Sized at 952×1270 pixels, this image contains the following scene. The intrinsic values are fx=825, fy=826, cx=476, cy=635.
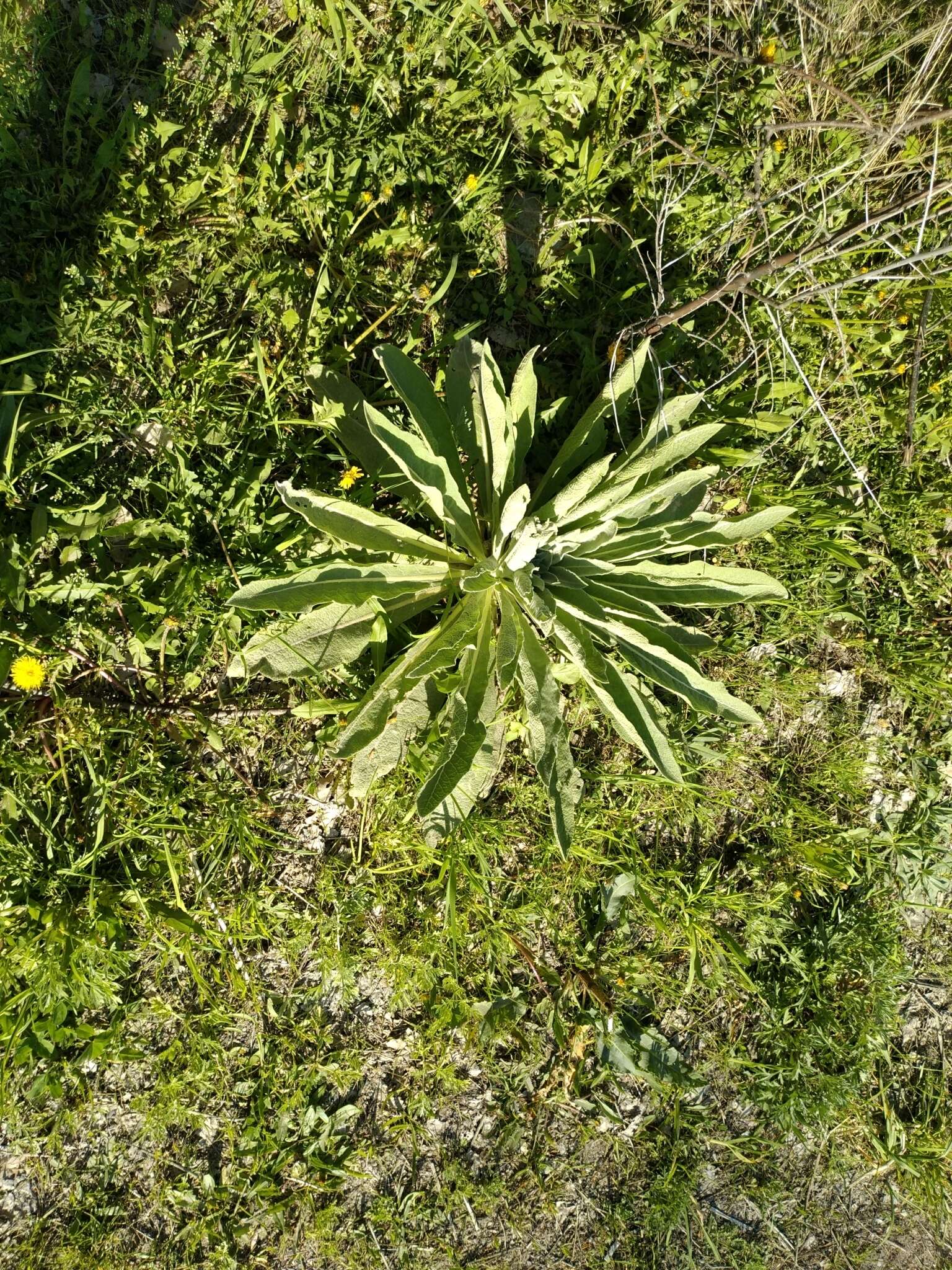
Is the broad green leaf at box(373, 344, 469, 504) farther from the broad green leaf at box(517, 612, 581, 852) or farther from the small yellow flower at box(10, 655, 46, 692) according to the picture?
the small yellow flower at box(10, 655, 46, 692)

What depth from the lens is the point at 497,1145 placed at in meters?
3.03

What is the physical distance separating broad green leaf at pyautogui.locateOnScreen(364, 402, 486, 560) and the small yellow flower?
129 cm

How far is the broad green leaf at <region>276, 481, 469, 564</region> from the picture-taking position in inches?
99.4

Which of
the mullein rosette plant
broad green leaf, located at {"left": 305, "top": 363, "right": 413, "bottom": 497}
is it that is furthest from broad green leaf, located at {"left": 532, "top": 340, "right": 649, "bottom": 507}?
broad green leaf, located at {"left": 305, "top": 363, "right": 413, "bottom": 497}

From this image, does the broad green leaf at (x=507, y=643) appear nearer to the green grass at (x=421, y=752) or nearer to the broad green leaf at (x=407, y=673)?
the broad green leaf at (x=407, y=673)

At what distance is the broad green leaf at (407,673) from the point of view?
256cm

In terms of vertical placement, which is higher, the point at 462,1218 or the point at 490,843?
the point at 490,843

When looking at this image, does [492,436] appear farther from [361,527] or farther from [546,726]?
[546,726]

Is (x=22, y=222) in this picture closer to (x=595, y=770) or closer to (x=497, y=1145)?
(x=595, y=770)

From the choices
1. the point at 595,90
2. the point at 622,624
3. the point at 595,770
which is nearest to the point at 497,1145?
the point at 595,770

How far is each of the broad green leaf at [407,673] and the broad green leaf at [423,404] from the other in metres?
0.46

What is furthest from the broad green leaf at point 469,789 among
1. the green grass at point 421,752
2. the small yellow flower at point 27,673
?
the small yellow flower at point 27,673

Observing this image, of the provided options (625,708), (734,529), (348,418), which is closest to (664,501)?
(734,529)

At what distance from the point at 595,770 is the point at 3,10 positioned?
3440 millimetres
